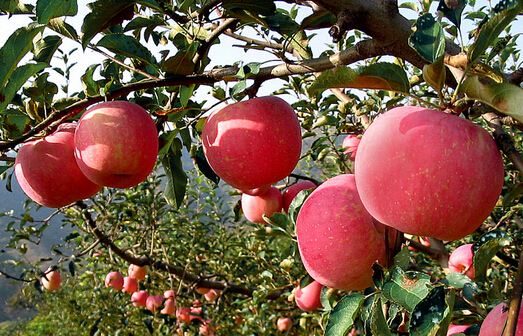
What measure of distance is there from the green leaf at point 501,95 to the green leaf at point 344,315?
45 cm

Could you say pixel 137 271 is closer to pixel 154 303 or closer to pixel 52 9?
pixel 154 303

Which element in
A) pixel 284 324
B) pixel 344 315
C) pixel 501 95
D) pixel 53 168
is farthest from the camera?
pixel 284 324

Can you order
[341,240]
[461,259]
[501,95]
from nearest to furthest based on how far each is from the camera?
[501,95] < [341,240] < [461,259]

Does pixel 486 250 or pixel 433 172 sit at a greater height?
pixel 433 172

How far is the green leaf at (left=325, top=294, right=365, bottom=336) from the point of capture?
0.78 m

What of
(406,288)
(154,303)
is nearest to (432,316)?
(406,288)

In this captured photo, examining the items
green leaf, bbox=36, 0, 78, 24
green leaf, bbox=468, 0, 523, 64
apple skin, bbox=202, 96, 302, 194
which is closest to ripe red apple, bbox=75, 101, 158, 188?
apple skin, bbox=202, 96, 302, 194

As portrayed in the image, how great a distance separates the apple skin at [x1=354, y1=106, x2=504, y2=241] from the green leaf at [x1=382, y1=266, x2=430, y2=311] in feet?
0.27

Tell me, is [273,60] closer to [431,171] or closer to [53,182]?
[431,171]

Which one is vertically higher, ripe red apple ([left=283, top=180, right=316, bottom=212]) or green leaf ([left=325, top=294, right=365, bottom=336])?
green leaf ([left=325, top=294, right=365, bottom=336])

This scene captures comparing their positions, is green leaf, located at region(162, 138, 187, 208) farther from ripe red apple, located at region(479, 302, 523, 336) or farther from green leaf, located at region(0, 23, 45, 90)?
ripe red apple, located at region(479, 302, 523, 336)

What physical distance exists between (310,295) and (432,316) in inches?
58.6

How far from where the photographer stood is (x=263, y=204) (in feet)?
7.00

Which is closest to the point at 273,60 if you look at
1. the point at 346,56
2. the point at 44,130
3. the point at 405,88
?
the point at 346,56
